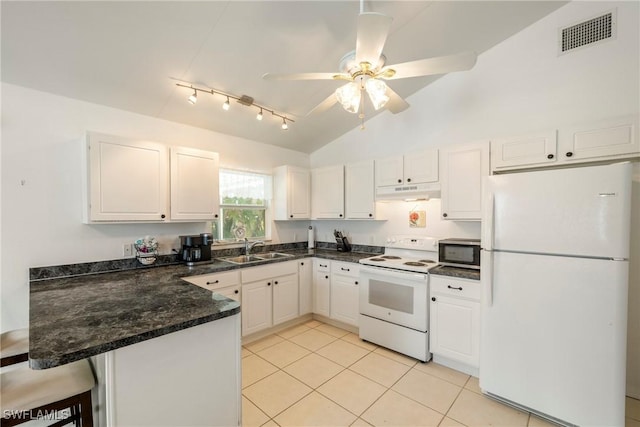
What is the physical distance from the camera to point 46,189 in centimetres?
220

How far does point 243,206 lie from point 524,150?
3.14 m

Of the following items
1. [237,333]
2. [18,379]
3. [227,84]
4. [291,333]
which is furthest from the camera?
[291,333]

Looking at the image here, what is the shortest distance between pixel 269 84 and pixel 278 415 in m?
2.77

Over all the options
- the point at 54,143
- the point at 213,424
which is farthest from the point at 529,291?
the point at 54,143

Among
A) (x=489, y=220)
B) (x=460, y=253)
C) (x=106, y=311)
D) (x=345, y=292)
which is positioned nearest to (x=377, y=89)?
(x=489, y=220)

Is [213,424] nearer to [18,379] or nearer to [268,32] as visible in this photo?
[18,379]

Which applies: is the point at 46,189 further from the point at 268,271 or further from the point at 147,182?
the point at 268,271

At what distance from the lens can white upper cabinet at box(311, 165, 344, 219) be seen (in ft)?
12.0

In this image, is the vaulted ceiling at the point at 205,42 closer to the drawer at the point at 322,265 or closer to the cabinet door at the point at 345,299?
the drawer at the point at 322,265

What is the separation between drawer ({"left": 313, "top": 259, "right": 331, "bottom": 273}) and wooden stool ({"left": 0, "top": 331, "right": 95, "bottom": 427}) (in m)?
2.43

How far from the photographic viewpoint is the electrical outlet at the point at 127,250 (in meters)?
2.59

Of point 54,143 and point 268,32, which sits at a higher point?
point 268,32

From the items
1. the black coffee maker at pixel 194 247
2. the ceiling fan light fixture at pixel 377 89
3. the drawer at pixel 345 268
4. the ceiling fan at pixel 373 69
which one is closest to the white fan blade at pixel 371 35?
the ceiling fan at pixel 373 69

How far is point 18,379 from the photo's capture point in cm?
128
